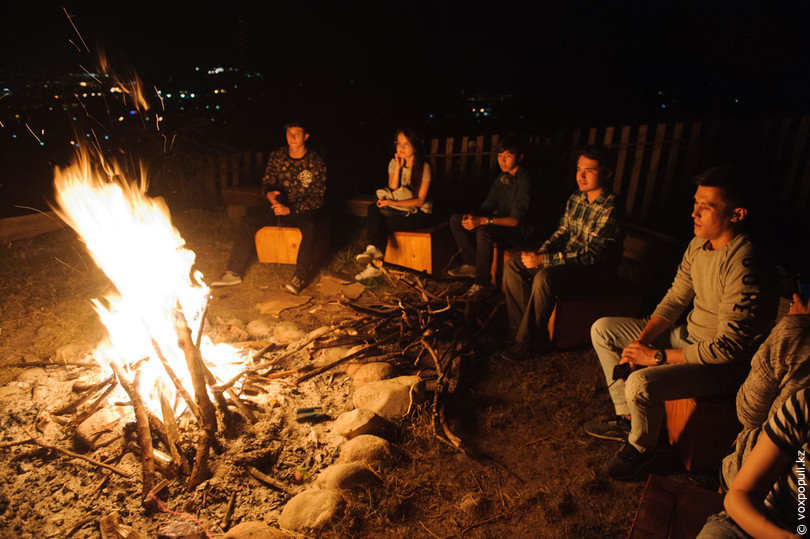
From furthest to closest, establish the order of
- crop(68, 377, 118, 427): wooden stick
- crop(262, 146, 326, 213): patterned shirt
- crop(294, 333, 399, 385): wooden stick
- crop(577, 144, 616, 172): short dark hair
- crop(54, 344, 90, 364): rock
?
crop(262, 146, 326, 213): patterned shirt, crop(54, 344, 90, 364): rock, crop(577, 144, 616, 172): short dark hair, crop(294, 333, 399, 385): wooden stick, crop(68, 377, 118, 427): wooden stick

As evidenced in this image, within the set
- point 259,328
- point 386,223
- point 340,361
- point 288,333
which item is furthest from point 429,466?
point 386,223

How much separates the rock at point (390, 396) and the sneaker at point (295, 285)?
2498 millimetres

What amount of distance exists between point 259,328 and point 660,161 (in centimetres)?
576

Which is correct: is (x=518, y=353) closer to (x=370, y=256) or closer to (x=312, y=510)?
(x=312, y=510)

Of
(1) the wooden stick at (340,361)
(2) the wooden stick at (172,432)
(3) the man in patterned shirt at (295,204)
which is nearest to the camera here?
(2) the wooden stick at (172,432)

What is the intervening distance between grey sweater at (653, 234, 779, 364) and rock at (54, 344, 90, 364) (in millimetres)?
4826

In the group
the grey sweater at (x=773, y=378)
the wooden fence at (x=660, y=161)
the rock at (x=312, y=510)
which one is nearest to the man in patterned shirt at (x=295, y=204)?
the wooden fence at (x=660, y=161)

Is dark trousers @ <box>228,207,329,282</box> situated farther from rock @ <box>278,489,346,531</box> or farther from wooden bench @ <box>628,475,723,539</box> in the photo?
wooden bench @ <box>628,475,723,539</box>

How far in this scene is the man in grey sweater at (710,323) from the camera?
8.77 feet

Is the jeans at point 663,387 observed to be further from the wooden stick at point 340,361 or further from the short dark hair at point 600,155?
the wooden stick at point 340,361

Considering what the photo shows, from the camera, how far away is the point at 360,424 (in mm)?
3312

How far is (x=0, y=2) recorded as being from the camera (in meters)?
10.8

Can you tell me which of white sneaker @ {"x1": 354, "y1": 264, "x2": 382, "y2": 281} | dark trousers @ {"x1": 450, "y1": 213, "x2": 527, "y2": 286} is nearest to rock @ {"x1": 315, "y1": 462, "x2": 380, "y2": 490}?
dark trousers @ {"x1": 450, "y1": 213, "x2": 527, "y2": 286}

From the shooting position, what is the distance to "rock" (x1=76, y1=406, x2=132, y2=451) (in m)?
3.22
